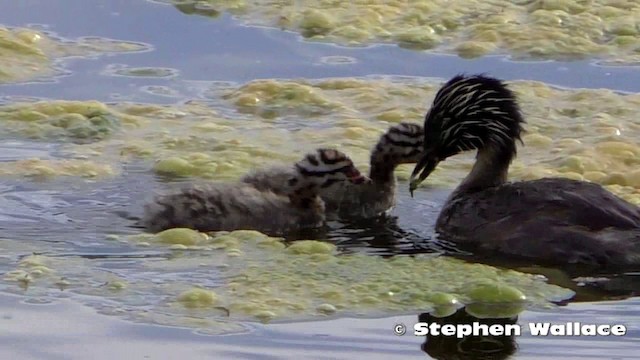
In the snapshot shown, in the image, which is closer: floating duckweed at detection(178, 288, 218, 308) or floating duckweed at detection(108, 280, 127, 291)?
floating duckweed at detection(178, 288, 218, 308)

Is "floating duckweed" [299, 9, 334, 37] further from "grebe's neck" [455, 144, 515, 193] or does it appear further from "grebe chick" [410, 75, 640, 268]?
"grebe's neck" [455, 144, 515, 193]

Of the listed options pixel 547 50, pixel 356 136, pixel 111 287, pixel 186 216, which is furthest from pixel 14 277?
pixel 547 50

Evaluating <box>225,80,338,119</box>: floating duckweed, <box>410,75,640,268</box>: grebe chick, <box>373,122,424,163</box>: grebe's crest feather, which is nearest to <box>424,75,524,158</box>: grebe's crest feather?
<box>410,75,640,268</box>: grebe chick

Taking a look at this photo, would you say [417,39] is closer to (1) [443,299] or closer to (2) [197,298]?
(1) [443,299]

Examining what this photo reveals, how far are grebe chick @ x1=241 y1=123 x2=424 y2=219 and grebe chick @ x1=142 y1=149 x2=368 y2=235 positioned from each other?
7 cm

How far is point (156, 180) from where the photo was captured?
30.1ft

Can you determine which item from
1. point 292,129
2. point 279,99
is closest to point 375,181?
point 292,129

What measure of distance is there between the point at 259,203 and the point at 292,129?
1817mm

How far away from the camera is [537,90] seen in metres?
11.1

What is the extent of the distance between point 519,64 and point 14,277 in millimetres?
5492

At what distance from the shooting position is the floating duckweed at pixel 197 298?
6.87 metres

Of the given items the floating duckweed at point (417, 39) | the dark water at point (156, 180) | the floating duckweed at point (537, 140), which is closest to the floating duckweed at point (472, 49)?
the dark water at point (156, 180)

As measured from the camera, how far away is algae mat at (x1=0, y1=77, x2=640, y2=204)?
9.42 m

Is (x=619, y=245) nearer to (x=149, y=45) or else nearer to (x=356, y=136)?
(x=356, y=136)
